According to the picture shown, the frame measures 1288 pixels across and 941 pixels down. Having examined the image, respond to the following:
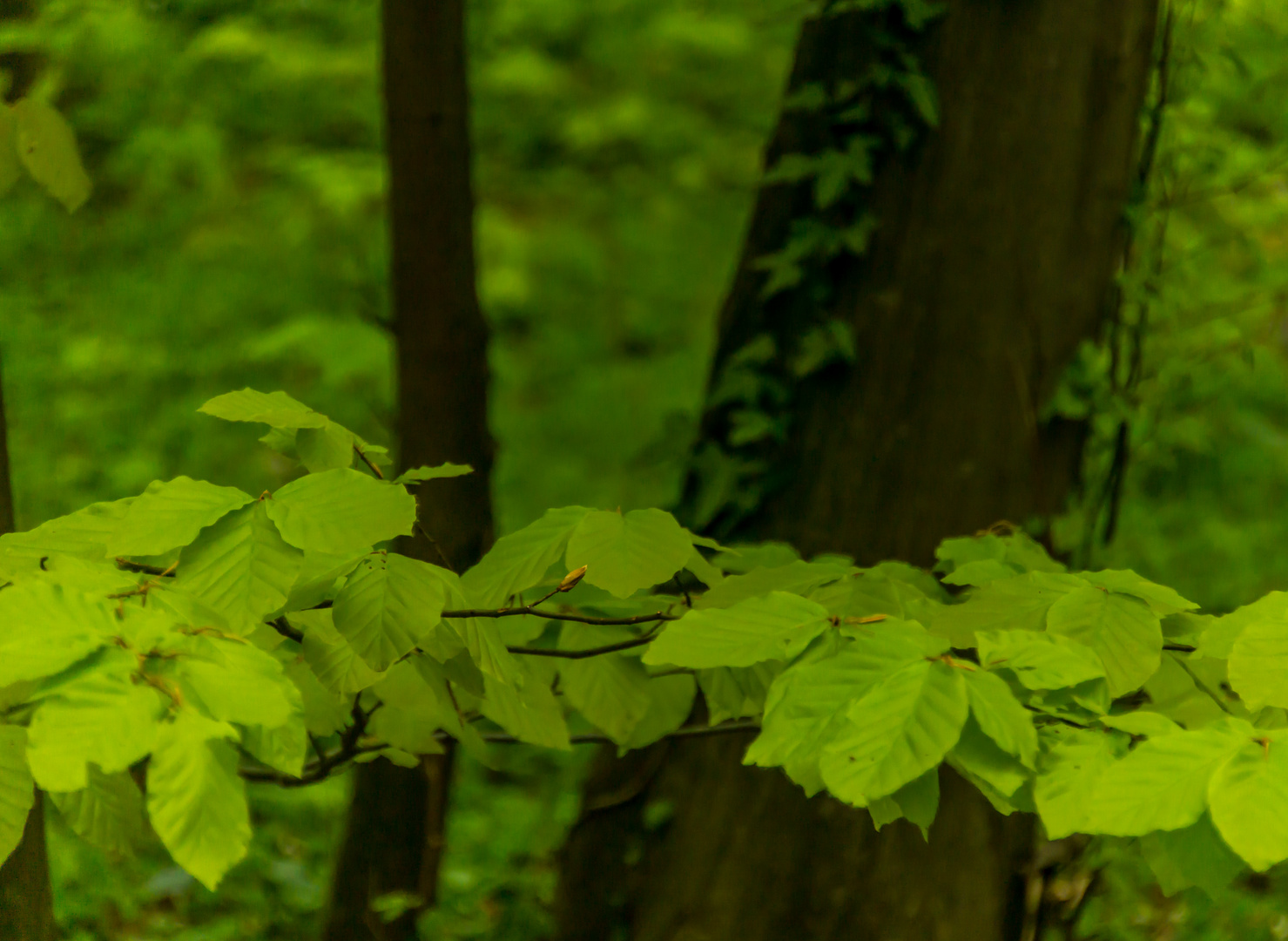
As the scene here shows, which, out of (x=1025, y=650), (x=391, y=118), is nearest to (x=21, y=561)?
(x=1025, y=650)

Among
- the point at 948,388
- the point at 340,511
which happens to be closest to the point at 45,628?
the point at 340,511

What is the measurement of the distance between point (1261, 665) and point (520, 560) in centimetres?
68

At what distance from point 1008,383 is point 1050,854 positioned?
1025mm

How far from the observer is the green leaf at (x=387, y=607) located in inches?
36.4

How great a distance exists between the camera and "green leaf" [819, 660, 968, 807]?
80 centimetres

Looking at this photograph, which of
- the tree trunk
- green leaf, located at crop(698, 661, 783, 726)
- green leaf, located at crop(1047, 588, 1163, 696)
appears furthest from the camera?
the tree trunk

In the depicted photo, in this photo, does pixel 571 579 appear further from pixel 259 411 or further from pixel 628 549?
pixel 259 411

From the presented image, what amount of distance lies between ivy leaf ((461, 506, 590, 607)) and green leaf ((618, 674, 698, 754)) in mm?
336

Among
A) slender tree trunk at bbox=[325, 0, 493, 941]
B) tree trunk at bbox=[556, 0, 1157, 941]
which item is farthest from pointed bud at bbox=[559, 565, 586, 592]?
tree trunk at bbox=[556, 0, 1157, 941]

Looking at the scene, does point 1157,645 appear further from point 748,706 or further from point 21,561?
point 21,561

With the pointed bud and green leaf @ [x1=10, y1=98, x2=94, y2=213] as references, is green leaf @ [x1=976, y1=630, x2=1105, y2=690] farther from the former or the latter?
green leaf @ [x1=10, y1=98, x2=94, y2=213]

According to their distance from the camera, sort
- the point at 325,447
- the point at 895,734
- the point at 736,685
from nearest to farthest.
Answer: the point at 895,734 < the point at 325,447 < the point at 736,685

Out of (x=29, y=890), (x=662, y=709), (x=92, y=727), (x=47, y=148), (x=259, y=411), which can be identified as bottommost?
(x=29, y=890)

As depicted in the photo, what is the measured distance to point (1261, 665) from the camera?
0.91 m
